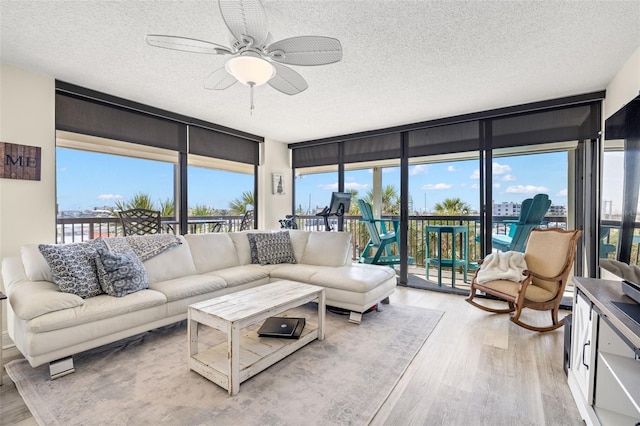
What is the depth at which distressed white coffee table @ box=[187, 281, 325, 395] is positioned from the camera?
1872 millimetres

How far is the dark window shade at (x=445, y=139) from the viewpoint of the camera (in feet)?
12.9

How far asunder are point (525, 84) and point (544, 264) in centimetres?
184

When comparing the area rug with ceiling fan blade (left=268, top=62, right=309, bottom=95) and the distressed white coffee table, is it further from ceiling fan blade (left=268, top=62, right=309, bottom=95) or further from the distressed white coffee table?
ceiling fan blade (left=268, top=62, right=309, bottom=95)

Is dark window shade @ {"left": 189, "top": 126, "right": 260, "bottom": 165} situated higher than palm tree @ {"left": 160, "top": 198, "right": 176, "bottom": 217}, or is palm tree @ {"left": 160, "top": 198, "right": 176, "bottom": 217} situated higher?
dark window shade @ {"left": 189, "top": 126, "right": 260, "bottom": 165}

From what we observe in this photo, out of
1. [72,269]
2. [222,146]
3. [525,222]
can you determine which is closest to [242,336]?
[72,269]

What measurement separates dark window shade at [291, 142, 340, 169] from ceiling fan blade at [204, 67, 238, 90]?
9.75 feet

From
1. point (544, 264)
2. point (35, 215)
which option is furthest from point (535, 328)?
point (35, 215)

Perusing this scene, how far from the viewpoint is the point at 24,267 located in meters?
2.45

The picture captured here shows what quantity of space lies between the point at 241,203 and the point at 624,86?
5353mm

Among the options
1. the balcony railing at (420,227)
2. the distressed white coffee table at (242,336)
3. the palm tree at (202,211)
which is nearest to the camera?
the distressed white coffee table at (242,336)

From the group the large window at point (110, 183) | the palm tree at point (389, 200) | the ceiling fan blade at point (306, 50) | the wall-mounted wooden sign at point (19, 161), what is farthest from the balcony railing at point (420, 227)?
the wall-mounted wooden sign at point (19, 161)

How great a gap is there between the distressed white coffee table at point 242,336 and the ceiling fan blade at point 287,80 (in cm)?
172

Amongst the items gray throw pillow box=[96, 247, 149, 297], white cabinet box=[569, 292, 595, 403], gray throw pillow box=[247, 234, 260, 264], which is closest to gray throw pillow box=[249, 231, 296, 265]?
gray throw pillow box=[247, 234, 260, 264]

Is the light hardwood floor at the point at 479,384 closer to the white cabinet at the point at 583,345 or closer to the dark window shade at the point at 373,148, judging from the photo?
the white cabinet at the point at 583,345
